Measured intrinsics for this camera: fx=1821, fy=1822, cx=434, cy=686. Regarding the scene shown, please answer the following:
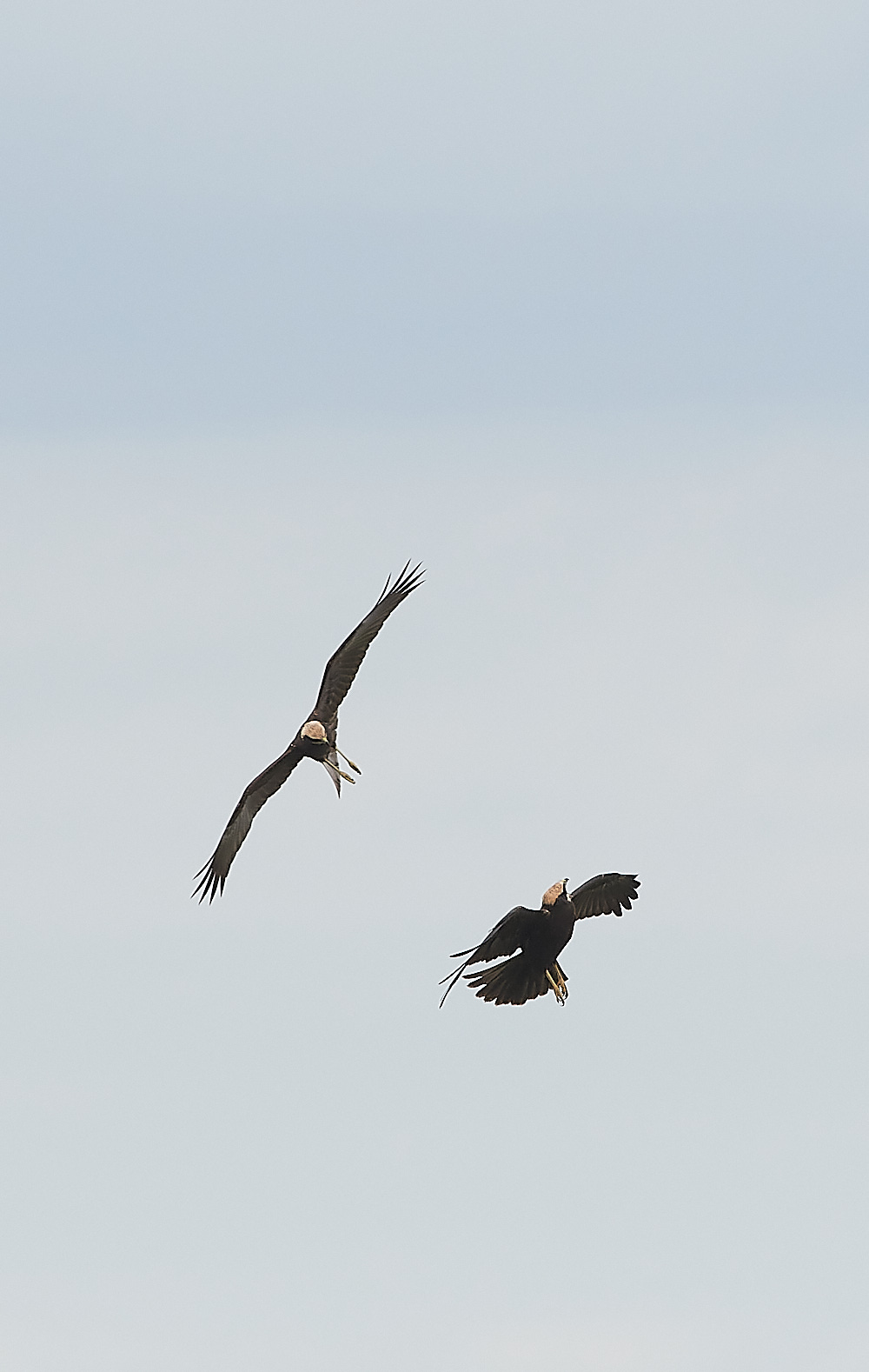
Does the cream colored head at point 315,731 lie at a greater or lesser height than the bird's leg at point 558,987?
greater

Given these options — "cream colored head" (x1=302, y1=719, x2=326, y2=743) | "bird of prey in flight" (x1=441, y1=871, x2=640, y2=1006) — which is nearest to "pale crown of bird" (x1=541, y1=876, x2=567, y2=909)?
"bird of prey in flight" (x1=441, y1=871, x2=640, y2=1006)

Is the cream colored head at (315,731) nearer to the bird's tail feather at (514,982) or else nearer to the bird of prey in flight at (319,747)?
the bird of prey in flight at (319,747)

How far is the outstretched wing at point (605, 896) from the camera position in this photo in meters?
27.5

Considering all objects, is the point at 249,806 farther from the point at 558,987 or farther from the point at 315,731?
the point at 558,987

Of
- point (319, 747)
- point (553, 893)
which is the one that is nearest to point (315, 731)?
point (319, 747)

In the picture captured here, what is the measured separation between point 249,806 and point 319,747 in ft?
5.22

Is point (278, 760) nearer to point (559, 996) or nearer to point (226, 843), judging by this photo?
point (226, 843)

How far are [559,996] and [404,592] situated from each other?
28.7 feet

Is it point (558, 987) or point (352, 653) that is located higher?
point (352, 653)

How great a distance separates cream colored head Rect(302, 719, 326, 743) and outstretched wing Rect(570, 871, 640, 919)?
539 centimetres

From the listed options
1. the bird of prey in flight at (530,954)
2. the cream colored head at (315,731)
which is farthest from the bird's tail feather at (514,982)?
the cream colored head at (315,731)

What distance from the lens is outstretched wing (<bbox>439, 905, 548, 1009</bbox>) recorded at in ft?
83.4

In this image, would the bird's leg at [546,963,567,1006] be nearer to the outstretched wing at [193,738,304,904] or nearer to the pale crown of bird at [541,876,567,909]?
the pale crown of bird at [541,876,567,909]

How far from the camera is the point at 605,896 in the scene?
27.6 m
